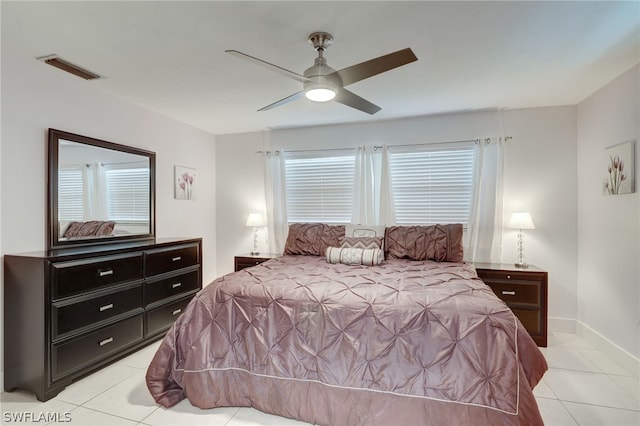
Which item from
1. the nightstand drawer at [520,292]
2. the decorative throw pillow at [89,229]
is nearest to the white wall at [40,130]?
the decorative throw pillow at [89,229]

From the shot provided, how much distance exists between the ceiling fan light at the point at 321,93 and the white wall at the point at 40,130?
212cm

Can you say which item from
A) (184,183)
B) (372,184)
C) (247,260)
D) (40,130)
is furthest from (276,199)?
(40,130)

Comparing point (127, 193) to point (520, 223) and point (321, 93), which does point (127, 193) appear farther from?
point (520, 223)

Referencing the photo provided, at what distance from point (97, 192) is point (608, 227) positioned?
4674 millimetres

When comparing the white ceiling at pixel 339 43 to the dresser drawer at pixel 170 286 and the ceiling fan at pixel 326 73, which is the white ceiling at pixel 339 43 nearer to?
the ceiling fan at pixel 326 73

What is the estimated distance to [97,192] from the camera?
115 inches

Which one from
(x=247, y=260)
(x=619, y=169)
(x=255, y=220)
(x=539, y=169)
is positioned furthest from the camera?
(x=255, y=220)

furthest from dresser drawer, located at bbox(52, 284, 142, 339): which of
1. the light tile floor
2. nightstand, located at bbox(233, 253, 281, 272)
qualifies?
nightstand, located at bbox(233, 253, 281, 272)

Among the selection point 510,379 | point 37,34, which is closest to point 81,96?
point 37,34

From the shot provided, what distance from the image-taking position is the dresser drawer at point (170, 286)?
3.00m

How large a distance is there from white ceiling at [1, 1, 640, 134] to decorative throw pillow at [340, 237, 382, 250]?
1450 millimetres

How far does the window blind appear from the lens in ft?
8.50

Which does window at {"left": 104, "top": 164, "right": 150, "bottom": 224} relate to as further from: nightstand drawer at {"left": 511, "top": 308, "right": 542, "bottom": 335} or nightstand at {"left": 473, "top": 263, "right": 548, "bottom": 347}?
nightstand drawer at {"left": 511, "top": 308, "right": 542, "bottom": 335}

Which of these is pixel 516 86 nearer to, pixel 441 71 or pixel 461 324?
pixel 441 71
